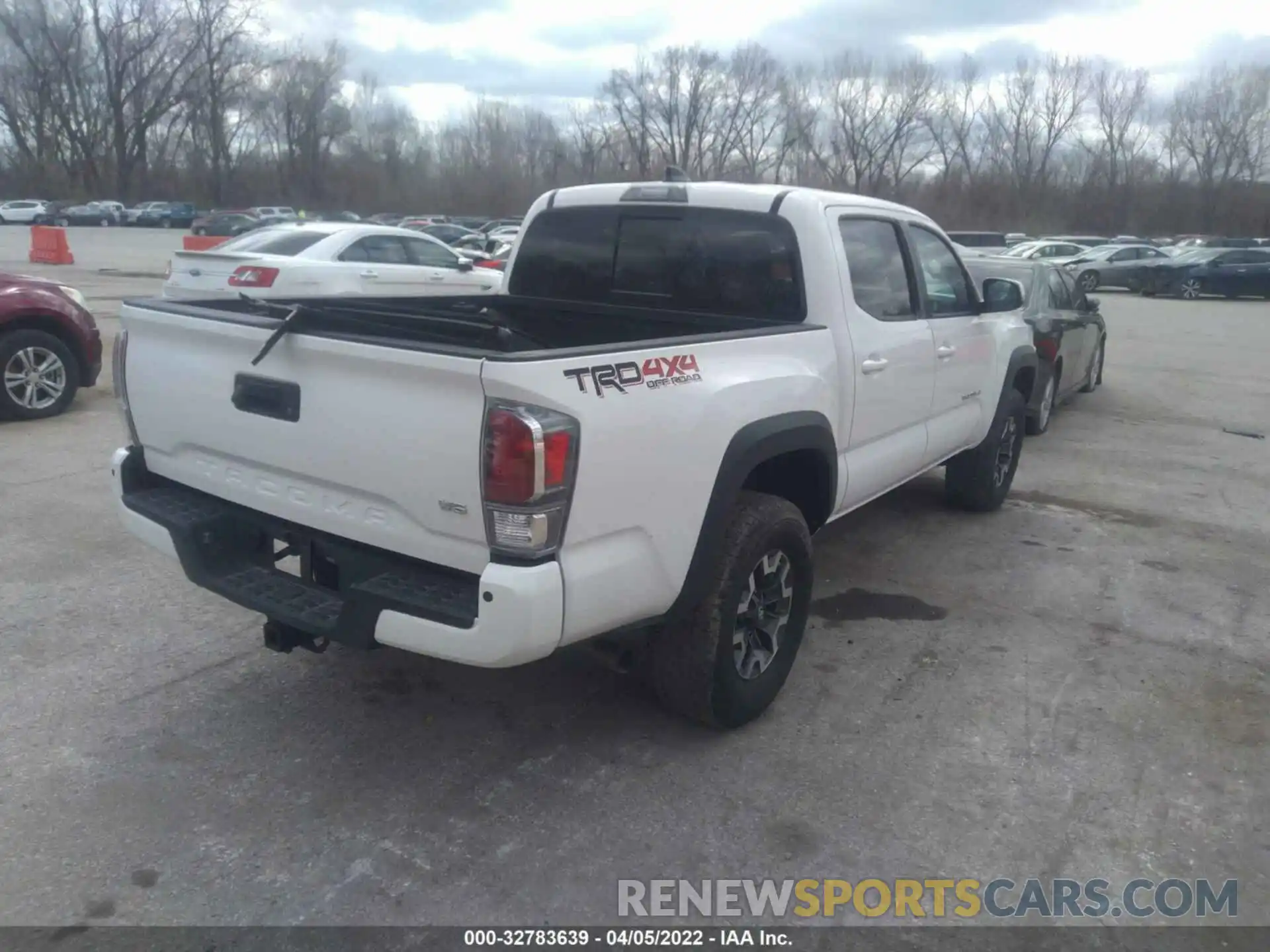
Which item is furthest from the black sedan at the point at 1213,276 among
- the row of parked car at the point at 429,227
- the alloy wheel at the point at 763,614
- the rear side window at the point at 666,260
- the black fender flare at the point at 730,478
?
the black fender flare at the point at 730,478

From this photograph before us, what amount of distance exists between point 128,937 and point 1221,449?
9.53m

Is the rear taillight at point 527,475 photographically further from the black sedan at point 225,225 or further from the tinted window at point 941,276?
the black sedan at point 225,225

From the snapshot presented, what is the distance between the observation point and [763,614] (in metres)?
4.18

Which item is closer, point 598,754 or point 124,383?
point 598,754

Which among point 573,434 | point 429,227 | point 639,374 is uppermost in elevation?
point 639,374

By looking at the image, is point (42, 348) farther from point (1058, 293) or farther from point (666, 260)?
point (1058, 293)

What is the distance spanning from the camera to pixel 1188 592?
5.86 meters

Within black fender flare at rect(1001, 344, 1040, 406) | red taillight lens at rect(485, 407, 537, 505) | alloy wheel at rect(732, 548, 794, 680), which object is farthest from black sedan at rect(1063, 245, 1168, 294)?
red taillight lens at rect(485, 407, 537, 505)

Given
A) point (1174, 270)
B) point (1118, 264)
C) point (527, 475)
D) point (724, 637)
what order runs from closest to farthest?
point (527, 475)
point (724, 637)
point (1174, 270)
point (1118, 264)

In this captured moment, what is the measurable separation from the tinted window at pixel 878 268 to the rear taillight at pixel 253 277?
9.19 meters

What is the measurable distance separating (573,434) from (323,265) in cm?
1104

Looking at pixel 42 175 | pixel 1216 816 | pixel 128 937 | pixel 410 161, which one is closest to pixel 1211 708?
pixel 1216 816

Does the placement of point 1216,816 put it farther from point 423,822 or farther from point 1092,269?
point 1092,269

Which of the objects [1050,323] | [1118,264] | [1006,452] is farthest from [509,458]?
[1118,264]
